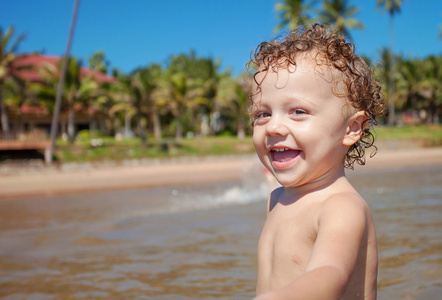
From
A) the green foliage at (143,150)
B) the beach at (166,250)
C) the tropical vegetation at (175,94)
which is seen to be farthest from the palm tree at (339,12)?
the beach at (166,250)

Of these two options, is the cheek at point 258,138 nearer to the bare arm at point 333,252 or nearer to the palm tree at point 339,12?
the bare arm at point 333,252

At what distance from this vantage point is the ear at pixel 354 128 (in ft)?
5.08

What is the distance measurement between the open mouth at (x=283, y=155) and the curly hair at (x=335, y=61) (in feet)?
0.72

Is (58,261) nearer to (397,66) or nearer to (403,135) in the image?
(403,135)

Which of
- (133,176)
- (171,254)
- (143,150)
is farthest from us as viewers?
(143,150)

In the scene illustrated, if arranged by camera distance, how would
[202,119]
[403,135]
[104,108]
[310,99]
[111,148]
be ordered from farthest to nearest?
1. [202,119]
2. [104,108]
3. [403,135]
4. [111,148]
5. [310,99]

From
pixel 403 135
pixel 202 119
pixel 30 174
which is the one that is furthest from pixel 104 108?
pixel 403 135

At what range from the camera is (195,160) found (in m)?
26.7

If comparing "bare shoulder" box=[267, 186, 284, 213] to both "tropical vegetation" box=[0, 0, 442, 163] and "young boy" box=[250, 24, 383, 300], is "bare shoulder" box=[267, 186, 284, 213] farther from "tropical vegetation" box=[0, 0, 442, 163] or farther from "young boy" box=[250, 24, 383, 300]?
"tropical vegetation" box=[0, 0, 442, 163]

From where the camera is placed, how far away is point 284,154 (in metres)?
1.51

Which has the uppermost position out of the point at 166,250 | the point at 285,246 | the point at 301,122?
the point at 301,122

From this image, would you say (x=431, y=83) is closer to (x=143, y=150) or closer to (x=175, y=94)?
(x=175, y=94)

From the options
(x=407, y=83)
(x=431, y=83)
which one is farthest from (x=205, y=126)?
(x=431, y=83)

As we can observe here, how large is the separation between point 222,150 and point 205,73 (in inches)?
724
